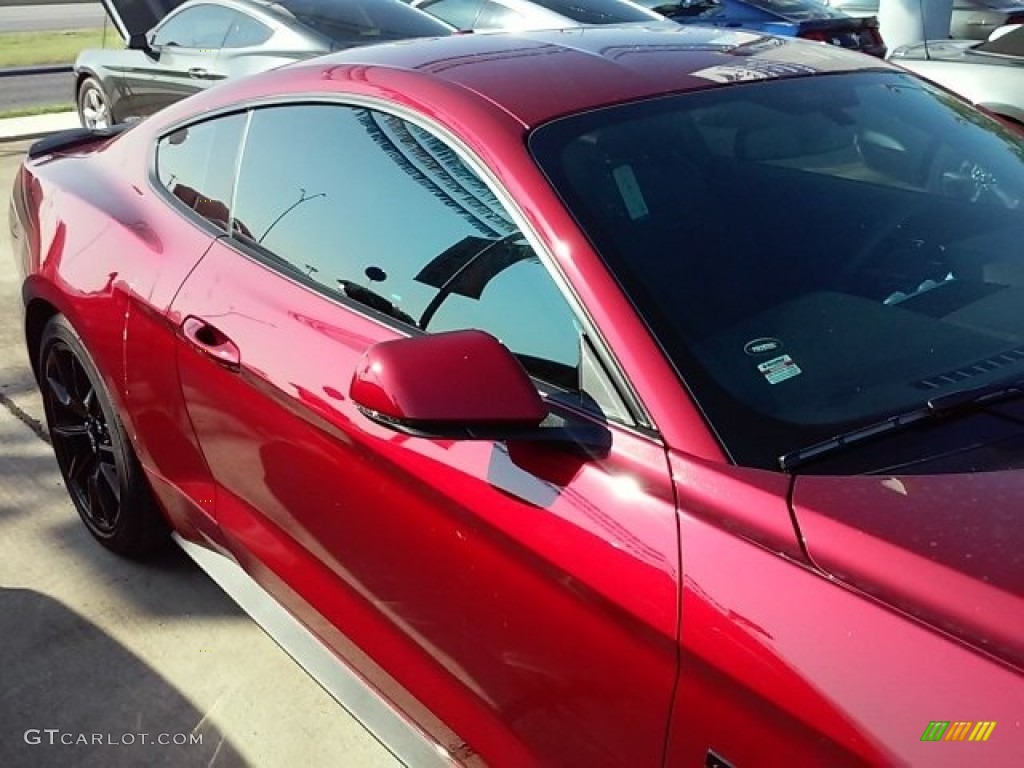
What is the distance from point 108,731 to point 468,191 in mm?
1627

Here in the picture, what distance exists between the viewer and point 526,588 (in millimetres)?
1734

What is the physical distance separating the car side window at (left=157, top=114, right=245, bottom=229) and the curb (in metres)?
16.0

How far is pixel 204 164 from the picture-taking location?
2.88m

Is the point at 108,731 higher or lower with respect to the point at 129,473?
lower

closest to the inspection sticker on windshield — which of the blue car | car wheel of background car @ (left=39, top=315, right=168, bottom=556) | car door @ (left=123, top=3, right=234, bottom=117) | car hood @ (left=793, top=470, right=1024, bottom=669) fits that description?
car hood @ (left=793, top=470, right=1024, bottom=669)

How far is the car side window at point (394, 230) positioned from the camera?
1949 mm

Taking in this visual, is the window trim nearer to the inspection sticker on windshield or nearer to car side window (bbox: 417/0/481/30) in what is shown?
the inspection sticker on windshield

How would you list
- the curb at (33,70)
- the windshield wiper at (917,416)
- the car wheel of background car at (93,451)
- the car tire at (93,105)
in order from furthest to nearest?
the curb at (33,70) → the car tire at (93,105) → the car wheel of background car at (93,451) → the windshield wiper at (917,416)

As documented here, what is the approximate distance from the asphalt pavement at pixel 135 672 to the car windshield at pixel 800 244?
1388 mm

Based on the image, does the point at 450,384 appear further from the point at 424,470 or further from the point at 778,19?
the point at 778,19

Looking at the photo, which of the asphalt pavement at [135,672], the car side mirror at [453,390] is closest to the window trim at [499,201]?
the car side mirror at [453,390]

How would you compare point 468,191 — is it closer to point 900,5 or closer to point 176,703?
point 176,703

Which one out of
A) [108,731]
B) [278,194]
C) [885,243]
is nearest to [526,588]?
[885,243]

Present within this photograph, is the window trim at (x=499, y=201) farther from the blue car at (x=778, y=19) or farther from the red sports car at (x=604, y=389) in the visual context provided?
the blue car at (x=778, y=19)
